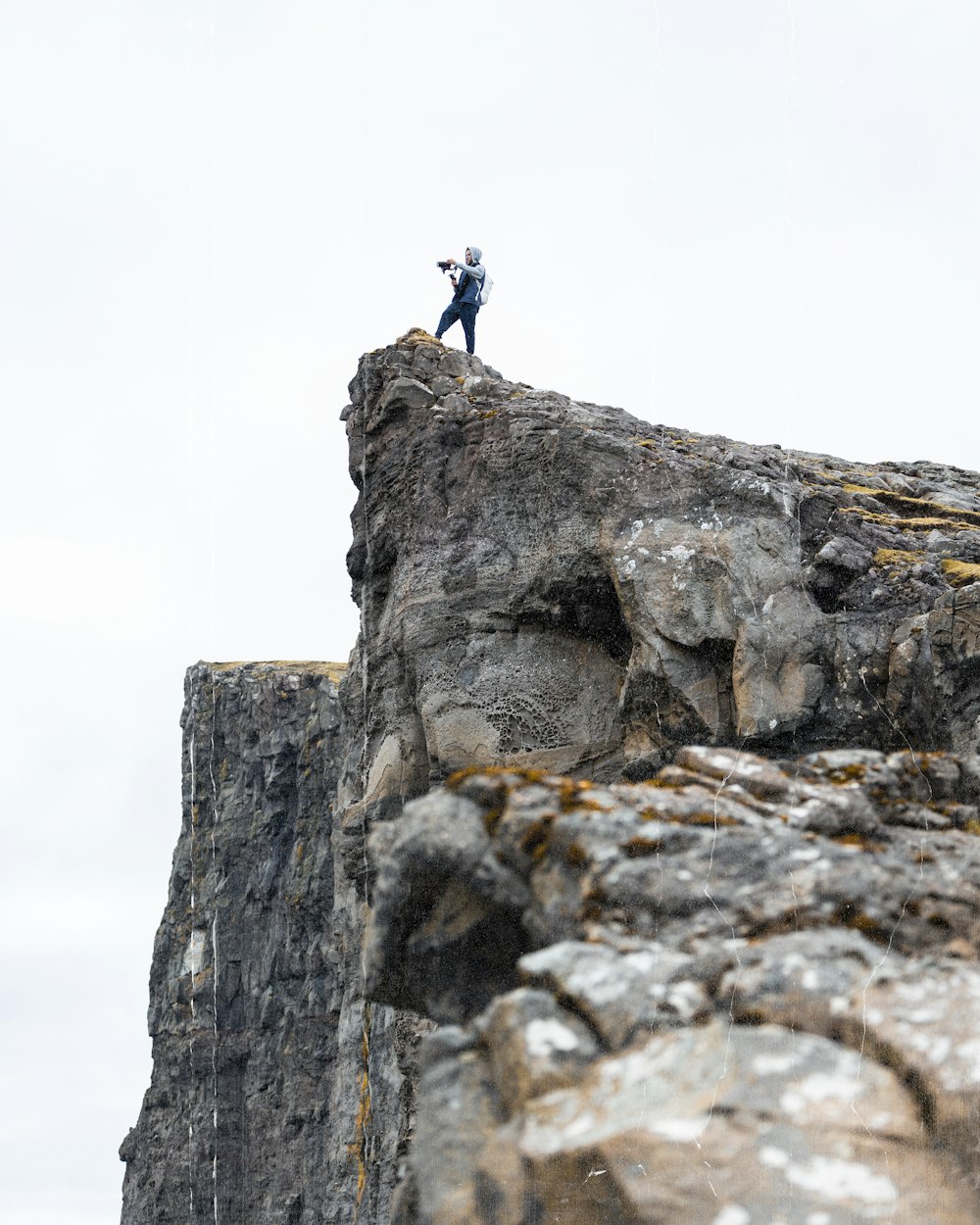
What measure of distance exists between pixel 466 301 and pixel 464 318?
41 centimetres

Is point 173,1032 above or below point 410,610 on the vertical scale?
below

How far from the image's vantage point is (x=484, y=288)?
29.5 metres

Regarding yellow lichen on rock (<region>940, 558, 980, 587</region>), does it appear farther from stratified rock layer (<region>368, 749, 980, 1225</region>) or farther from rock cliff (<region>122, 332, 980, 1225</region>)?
stratified rock layer (<region>368, 749, 980, 1225</region>)

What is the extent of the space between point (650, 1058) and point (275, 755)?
197ft

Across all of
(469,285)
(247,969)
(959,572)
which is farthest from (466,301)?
(247,969)

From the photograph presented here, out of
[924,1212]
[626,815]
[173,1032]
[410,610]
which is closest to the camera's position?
[924,1212]

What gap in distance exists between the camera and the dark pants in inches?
1145

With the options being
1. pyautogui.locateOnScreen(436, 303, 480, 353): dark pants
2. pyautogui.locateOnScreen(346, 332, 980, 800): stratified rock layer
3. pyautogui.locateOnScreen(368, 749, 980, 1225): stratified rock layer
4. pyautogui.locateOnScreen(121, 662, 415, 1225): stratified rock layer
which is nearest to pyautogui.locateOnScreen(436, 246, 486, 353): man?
pyautogui.locateOnScreen(436, 303, 480, 353): dark pants

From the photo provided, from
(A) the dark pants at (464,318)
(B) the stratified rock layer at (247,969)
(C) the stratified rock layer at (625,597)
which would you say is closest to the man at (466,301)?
(A) the dark pants at (464,318)

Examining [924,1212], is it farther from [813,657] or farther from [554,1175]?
[813,657]

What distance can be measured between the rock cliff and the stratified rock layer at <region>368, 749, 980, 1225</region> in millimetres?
24

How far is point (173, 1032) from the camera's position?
213 ft

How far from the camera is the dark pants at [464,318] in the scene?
29.1m

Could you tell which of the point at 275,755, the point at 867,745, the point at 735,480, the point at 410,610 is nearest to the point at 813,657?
the point at 867,745
